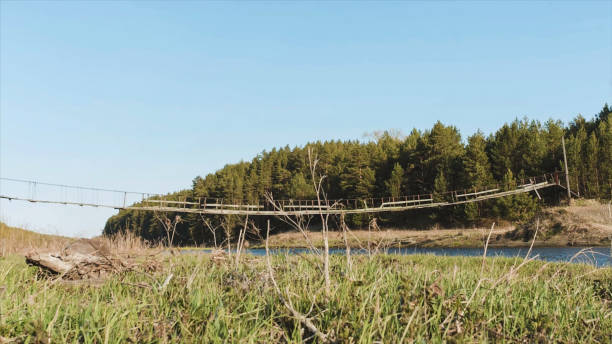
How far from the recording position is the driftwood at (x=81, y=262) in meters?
5.33

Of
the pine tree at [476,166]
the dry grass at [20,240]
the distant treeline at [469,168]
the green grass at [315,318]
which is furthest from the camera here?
the pine tree at [476,166]

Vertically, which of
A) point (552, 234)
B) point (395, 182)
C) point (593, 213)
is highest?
point (395, 182)

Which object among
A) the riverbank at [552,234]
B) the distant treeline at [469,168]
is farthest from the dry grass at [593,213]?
the distant treeline at [469,168]

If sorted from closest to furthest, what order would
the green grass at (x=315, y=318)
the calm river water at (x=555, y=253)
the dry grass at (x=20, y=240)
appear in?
the green grass at (x=315, y=318), the calm river water at (x=555, y=253), the dry grass at (x=20, y=240)

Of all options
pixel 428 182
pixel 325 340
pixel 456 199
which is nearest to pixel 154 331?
pixel 325 340

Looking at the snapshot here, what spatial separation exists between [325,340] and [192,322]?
1.05m

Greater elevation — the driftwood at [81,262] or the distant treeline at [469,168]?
the distant treeline at [469,168]

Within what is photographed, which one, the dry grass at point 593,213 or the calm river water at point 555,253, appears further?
the dry grass at point 593,213

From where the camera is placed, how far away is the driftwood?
210 inches

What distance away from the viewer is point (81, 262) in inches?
219

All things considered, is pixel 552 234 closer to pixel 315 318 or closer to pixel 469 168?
pixel 469 168

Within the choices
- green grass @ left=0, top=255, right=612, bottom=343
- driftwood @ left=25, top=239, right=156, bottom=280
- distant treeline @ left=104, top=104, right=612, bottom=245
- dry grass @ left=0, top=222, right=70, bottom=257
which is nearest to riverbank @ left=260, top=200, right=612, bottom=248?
distant treeline @ left=104, top=104, right=612, bottom=245

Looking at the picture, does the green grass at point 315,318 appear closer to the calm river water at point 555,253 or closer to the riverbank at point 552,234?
the calm river water at point 555,253

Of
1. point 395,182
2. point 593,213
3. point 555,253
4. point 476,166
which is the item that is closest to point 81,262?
point 555,253
